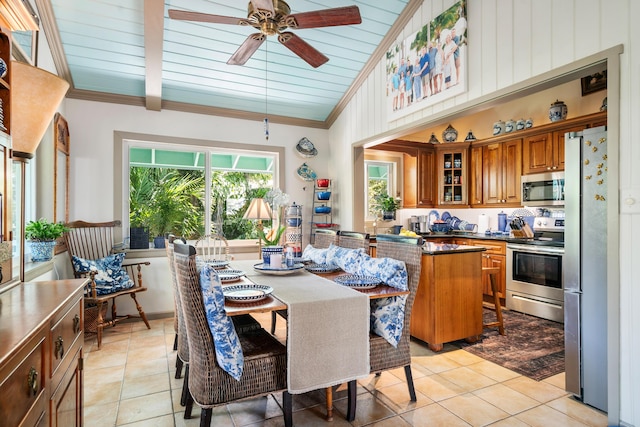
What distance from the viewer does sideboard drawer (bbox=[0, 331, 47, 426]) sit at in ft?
2.80

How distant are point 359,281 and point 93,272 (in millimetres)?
2652

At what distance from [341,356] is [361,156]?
126 inches

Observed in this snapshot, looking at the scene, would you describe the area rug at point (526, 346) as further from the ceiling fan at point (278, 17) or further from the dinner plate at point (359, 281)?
the ceiling fan at point (278, 17)

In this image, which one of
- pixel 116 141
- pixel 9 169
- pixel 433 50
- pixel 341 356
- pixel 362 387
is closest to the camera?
pixel 9 169

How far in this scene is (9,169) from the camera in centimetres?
166

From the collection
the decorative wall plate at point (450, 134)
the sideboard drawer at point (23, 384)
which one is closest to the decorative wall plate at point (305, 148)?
the decorative wall plate at point (450, 134)

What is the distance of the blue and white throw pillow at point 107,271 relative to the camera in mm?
3436

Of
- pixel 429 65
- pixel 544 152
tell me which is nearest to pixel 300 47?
pixel 429 65

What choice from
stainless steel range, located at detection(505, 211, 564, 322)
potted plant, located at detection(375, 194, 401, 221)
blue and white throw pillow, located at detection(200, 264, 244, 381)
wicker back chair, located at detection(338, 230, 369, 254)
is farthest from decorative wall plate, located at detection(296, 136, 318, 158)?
blue and white throw pillow, located at detection(200, 264, 244, 381)

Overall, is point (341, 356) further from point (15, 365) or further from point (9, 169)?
point (9, 169)

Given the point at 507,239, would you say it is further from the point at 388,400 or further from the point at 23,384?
the point at 23,384

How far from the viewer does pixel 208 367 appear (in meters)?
1.71

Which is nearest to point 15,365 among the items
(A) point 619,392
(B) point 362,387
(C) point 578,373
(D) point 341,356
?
(D) point 341,356

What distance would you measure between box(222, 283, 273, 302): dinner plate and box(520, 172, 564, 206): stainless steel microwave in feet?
13.3
